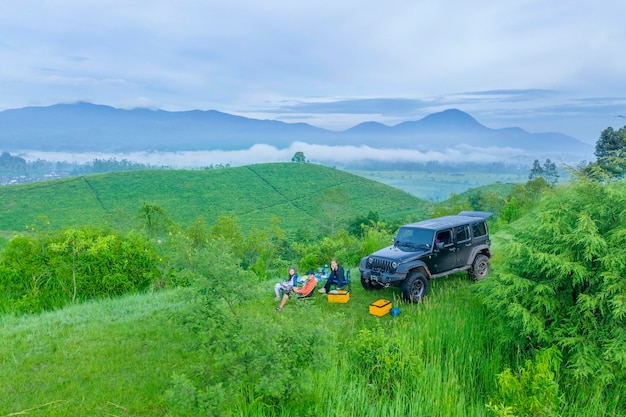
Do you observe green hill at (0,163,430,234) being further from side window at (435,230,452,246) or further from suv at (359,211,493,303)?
side window at (435,230,452,246)

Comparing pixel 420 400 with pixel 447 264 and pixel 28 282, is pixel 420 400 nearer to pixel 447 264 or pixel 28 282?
pixel 447 264

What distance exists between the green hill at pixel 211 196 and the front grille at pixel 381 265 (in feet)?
171

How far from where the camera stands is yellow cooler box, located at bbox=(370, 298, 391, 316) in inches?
361

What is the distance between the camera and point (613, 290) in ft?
20.4

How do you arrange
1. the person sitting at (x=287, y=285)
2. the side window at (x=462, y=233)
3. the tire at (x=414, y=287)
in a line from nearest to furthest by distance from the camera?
the tire at (x=414, y=287), the person sitting at (x=287, y=285), the side window at (x=462, y=233)

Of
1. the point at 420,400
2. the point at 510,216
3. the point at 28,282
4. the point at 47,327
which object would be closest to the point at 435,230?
the point at 420,400

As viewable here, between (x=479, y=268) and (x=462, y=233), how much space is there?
53.2 inches

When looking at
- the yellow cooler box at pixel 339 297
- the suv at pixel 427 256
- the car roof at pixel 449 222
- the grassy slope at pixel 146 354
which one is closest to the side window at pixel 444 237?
the suv at pixel 427 256

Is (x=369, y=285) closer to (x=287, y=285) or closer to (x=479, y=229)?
(x=287, y=285)

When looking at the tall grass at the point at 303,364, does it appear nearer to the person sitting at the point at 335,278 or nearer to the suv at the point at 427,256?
the suv at the point at 427,256

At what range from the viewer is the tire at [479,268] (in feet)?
36.4

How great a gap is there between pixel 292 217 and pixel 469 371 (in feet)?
247

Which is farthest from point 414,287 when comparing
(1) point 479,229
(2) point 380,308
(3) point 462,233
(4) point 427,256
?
(1) point 479,229

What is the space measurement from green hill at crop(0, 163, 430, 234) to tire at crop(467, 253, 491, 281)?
50.8 m
